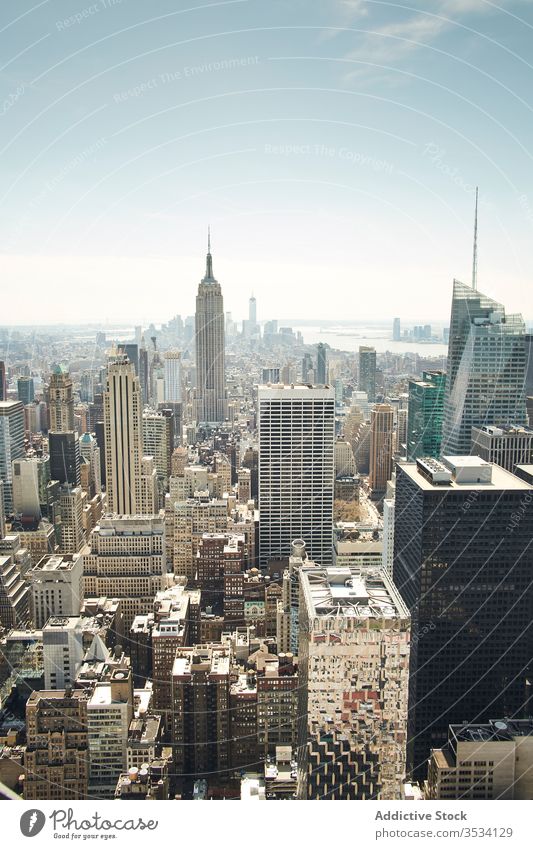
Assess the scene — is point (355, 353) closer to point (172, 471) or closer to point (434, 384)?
point (434, 384)

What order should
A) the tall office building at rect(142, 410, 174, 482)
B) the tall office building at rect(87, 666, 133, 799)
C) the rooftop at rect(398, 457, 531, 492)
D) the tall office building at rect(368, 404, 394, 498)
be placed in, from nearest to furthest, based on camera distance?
the tall office building at rect(87, 666, 133, 799) < the rooftop at rect(398, 457, 531, 492) < the tall office building at rect(368, 404, 394, 498) < the tall office building at rect(142, 410, 174, 482)

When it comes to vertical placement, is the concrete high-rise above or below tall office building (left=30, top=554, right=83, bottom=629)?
above

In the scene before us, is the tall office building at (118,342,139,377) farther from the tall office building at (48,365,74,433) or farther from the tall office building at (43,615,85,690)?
the tall office building at (43,615,85,690)

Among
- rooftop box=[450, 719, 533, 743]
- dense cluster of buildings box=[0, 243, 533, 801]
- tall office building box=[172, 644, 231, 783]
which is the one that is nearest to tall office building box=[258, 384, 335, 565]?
dense cluster of buildings box=[0, 243, 533, 801]

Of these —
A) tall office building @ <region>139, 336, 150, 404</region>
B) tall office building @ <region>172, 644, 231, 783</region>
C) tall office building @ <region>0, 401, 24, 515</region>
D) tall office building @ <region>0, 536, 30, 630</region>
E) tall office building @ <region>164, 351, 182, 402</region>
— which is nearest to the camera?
tall office building @ <region>172, 644, 231, 783</region>

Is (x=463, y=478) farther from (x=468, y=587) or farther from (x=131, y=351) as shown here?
(x=131, y=351)

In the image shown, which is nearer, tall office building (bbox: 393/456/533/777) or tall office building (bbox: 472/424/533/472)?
tall office building (bbox: 393/456/533/777)

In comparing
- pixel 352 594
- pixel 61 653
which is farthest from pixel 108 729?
pixel 352 594
